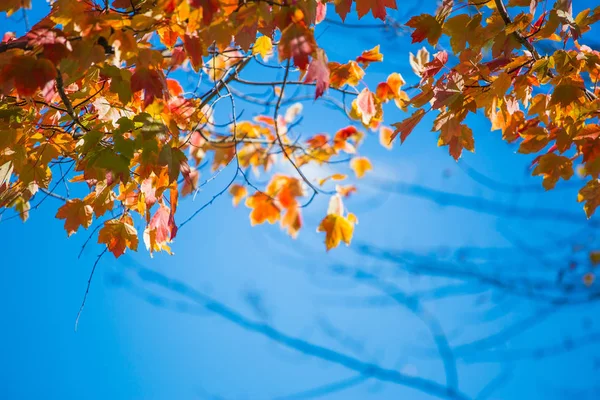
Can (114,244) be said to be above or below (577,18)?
below

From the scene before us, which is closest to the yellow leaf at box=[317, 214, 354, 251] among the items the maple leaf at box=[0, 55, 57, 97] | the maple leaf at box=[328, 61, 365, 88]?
the maple leaf at box=[328, 61, 365, 88]

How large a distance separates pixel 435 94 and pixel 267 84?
3.29 ft

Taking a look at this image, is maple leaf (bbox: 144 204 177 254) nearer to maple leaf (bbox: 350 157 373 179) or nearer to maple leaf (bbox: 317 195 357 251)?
maple leaf (bbox: 317 195 357 251)

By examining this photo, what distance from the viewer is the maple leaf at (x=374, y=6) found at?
155 centimetres

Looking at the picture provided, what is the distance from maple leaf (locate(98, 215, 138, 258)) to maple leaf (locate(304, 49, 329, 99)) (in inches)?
37.5

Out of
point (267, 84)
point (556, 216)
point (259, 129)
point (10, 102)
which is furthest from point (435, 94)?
point (556, 216)

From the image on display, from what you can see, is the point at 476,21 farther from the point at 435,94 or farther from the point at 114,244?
the point at 114,244

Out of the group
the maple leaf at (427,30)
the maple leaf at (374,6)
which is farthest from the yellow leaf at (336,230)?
the maple leaf at (374,6)

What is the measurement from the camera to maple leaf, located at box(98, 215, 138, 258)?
6.03 ft

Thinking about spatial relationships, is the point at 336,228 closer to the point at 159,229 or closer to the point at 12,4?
the point at 159,229

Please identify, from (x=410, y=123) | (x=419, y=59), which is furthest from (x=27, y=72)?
(x=419, y=59)

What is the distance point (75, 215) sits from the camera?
1.92 metres

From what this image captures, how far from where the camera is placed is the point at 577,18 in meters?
1.60

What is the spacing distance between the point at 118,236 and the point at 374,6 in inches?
46.9
